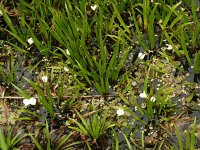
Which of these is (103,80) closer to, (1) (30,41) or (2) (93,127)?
(2) (93,127)

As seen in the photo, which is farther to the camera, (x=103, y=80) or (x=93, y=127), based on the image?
(x=103, y=80)

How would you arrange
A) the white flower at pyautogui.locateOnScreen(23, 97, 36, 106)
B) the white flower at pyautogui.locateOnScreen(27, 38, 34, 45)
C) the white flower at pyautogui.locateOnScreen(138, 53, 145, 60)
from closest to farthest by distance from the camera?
1. the white flower at pyautogui.locateOnScreen(23, 97, 36, 106)
2. the white flower at pyautogui.locateOnScreen(138, 53, 145, 60)
3. the white flower at pyautogui.locateOnScreen(27, 38, 34, 45)

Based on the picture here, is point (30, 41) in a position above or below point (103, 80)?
above

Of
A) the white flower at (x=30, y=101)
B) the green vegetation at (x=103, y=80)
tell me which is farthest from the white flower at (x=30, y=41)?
the white flower at (x=30, y=101)

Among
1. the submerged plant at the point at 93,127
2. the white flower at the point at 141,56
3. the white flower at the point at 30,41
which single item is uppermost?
the white flower at the point at 30,41

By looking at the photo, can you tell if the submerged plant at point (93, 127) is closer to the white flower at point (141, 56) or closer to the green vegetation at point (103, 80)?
the green vegetation at point (103, 80)

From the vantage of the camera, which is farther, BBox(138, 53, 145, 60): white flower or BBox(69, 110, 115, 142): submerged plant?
BBox(138, 53, 145, 60): white flower

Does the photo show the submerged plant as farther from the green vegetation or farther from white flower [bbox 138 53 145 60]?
white flower [bbox 138 53 145 60]

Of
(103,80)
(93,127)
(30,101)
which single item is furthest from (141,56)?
(30,101)

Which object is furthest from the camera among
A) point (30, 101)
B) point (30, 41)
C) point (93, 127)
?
point (30, 41)

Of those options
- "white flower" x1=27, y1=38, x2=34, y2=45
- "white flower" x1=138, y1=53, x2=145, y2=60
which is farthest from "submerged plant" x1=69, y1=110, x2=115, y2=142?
"white flower" x1=27, y1=38, x2=34, y2=45
